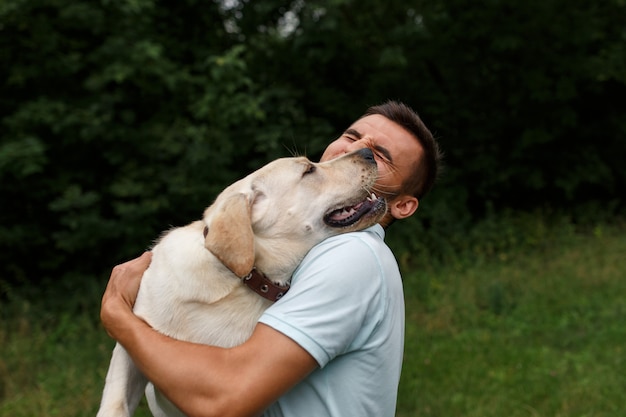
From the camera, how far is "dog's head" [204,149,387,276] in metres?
2.28

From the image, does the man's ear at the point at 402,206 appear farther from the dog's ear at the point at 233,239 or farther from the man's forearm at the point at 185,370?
the man's forearm at the point at 185,370

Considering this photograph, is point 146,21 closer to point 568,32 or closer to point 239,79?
point 239,79

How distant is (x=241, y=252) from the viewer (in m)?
2.13

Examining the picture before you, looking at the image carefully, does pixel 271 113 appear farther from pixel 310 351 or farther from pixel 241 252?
pixel 310 351

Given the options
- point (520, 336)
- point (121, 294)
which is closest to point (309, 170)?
point (121, 294)

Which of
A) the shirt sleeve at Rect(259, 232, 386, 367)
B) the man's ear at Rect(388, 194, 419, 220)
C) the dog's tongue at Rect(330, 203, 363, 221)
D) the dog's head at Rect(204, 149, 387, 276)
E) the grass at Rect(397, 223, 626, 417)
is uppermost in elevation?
the shirt sleeve at Rect(259, 232, 386, 367)

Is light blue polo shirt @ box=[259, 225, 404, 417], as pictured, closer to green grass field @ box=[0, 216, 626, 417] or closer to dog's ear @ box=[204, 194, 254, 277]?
dog's ear @ box=[204, 194, 254, 277]

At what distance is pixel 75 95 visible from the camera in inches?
279

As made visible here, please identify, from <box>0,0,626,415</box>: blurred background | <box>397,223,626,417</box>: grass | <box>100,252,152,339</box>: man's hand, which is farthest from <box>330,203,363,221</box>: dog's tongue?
<box>0,0,626,415</box>: blurred background

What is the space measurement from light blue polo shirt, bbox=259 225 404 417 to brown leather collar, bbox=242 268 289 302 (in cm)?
28

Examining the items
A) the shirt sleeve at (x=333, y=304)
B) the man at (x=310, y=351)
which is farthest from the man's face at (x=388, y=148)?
the shirt sleeve at (x=333, y=304)

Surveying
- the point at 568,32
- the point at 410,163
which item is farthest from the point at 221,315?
the point at 568,32

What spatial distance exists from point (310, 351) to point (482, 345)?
449 cm

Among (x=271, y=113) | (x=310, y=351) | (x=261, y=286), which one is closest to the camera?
(x=310, y=351)
